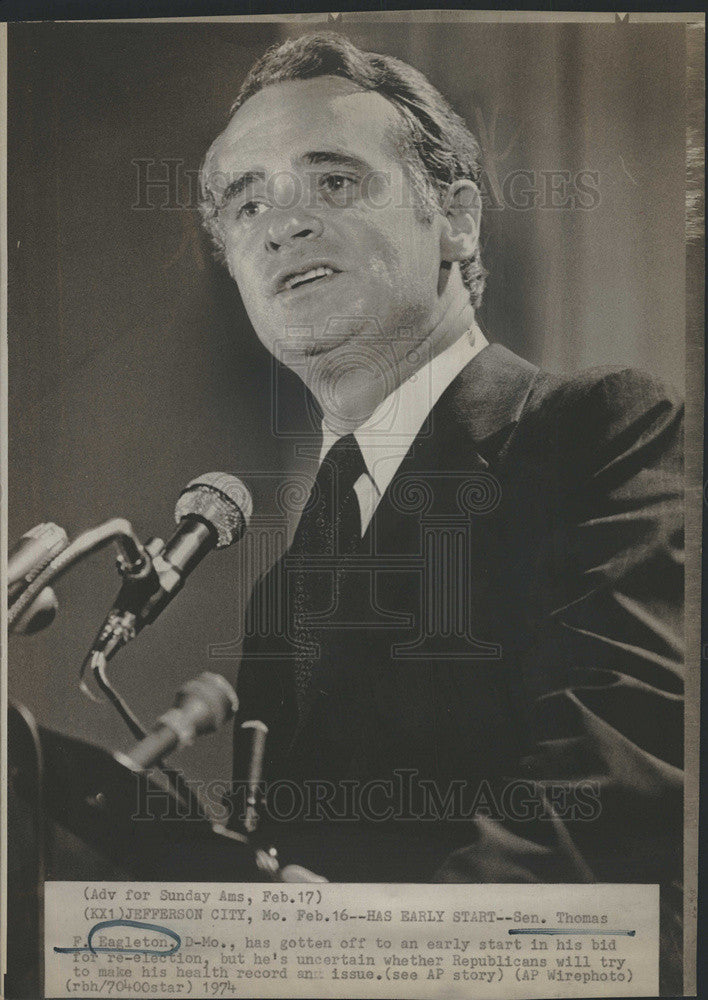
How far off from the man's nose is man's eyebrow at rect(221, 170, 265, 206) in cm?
10

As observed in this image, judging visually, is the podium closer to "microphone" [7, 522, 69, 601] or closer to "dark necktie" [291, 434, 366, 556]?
"microphone" [7, 522, 69, 601]

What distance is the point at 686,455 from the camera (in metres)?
1.97

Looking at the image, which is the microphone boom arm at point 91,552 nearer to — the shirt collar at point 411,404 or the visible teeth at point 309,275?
the shirt collar at point 411,404

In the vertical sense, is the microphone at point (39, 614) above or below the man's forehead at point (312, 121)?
below

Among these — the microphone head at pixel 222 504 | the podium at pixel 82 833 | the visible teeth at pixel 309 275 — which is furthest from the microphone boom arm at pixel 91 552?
the visible teeth at pixel 309 275

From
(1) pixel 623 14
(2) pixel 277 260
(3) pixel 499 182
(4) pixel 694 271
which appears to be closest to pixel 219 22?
(2) pixel 277 260

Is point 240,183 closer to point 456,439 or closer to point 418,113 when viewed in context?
point 418,113

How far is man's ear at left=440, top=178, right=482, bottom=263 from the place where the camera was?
1.98 m

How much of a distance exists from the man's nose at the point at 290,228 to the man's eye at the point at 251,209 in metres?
0.04

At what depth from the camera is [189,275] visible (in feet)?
6.57

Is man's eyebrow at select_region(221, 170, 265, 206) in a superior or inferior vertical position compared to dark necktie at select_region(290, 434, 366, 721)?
superior

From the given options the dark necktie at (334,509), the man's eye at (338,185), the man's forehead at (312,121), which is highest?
the man's forehead at (312,121)

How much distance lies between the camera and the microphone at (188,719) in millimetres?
1972
